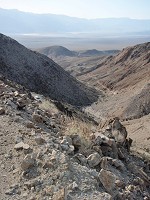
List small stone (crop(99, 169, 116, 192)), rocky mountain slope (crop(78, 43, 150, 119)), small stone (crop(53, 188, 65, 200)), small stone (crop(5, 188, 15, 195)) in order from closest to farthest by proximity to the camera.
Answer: small stone (crop(53, 188, 65, 200))
small stone (crop(5, 188, 15, 195))
small stone (crop(99, 169, 116, 192))
rocky mountain slope (crop(78, 43, 150, 119))

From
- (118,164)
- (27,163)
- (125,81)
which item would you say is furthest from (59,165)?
(125,81)

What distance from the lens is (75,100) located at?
5197 centimetres

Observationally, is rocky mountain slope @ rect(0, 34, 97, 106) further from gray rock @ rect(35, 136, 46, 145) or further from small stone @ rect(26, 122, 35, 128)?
gray rock @ rect(35, 136, 46, 145)

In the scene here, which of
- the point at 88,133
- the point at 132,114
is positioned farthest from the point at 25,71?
the point at 88,133

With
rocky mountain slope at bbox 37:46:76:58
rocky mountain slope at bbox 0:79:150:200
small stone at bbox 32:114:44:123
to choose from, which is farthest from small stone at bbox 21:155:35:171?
rocky mountain slope at bbox 37:46:76:58

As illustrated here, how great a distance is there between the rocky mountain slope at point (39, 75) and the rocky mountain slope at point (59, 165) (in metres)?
36.8

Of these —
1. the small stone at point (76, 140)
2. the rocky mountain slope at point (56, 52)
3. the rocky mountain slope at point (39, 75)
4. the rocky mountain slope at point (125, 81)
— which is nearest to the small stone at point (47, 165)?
the small stone at point (76, 140)

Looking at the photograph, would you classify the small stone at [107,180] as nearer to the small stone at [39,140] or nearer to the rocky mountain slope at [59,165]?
the rocky mountain slope at [59,165]

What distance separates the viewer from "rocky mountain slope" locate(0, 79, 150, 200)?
19.4 ft

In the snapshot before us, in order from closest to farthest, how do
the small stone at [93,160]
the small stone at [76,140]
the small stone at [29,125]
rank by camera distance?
1. the small stone at [93,160]
2. the small stone at [76,140]
3. the small stone at [29,125]

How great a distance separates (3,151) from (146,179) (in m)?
2.79

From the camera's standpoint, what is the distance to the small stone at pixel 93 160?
7.00m

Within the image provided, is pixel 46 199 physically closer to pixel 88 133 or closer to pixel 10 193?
pixel 10 193

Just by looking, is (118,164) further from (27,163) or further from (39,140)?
(27,163)
